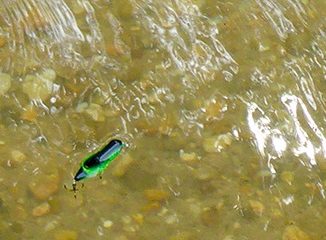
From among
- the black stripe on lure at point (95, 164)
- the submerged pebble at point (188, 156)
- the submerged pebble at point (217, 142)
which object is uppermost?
the black stripe on lure at point (95, 164)

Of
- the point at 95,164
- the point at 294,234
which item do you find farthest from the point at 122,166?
the point at 294,234

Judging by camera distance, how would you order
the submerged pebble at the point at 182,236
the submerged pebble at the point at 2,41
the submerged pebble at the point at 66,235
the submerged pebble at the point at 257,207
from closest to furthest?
the submerged pebble at the point at 66,235, the submerged pebble at the point at 182,236, the submerged pebble at the point at 257,207, the submerged pebble at the point at 2,41

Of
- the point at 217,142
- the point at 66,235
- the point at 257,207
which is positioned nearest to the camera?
the point at 66,235

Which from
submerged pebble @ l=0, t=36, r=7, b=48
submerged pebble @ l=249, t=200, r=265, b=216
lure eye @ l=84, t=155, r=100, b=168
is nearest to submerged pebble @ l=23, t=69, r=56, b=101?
submerged pebble @ l=0, t=36, r=7, b=48

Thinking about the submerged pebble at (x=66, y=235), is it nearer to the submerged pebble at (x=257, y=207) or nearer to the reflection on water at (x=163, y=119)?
the reflection on water at (x=163, y=119)

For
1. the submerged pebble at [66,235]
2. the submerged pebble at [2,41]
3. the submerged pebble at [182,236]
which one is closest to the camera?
the submerged pebble at [66,235]

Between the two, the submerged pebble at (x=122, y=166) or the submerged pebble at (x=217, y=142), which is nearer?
the submerged pebble at (x=122, y=166)

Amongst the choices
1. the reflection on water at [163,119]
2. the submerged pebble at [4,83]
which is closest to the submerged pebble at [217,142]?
the reflection on water at [163,119]

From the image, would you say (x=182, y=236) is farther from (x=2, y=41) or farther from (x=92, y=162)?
(x=2, y=41)
